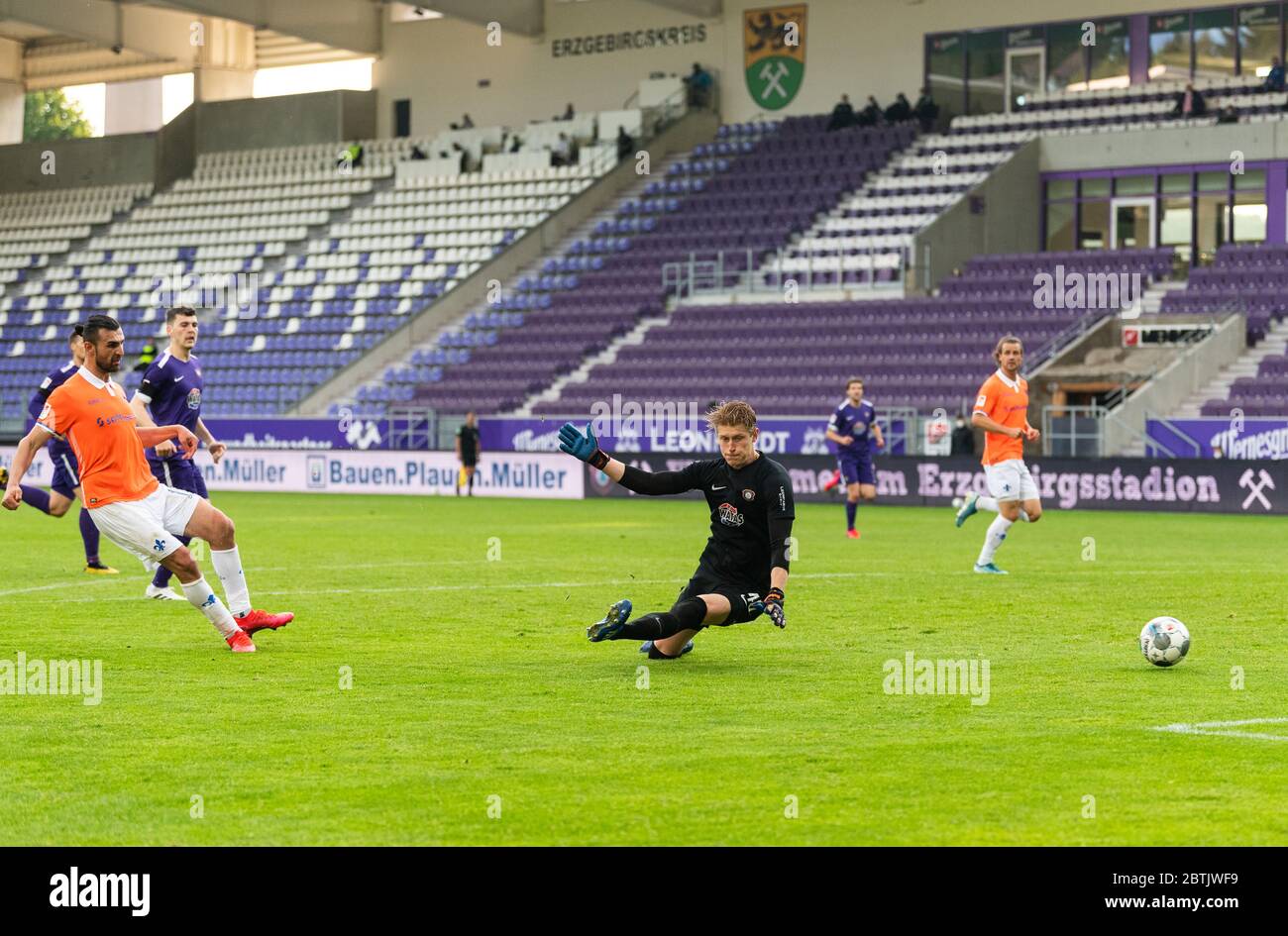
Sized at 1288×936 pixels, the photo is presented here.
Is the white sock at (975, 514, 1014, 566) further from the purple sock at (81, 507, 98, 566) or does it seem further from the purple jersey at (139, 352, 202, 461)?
the purple sock at (81, 507, 98, 566)

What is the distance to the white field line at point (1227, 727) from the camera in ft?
30.4

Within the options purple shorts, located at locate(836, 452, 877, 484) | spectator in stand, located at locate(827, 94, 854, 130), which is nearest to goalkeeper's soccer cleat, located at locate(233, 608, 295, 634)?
purple shorts, located at locate(836, 452, 877, 484)

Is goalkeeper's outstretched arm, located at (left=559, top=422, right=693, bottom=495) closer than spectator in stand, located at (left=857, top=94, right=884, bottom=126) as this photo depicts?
Yes

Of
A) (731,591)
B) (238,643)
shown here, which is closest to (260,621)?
(238,643)

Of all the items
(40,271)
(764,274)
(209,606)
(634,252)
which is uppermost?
(40,271)

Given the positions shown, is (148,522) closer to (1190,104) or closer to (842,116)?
(1190,104)

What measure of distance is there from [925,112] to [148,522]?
136ft

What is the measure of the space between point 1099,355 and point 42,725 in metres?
33.0

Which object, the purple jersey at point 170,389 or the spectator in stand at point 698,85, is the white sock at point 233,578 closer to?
the purple jersey at point 170,389

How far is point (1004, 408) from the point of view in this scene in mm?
19922

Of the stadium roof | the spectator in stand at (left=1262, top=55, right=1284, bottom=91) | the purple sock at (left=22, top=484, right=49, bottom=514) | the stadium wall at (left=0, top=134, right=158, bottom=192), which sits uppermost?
the stadium roof

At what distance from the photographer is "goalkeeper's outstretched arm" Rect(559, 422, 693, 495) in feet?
36.3
